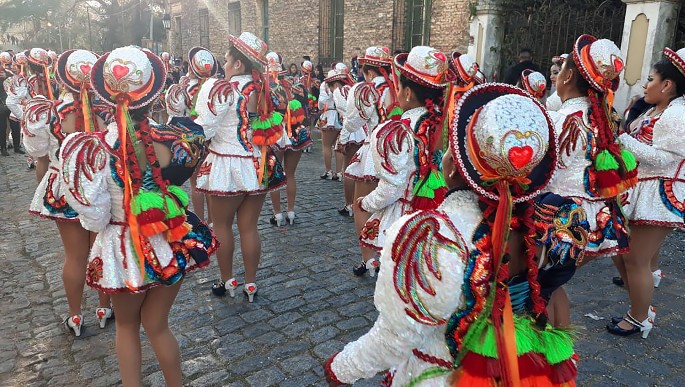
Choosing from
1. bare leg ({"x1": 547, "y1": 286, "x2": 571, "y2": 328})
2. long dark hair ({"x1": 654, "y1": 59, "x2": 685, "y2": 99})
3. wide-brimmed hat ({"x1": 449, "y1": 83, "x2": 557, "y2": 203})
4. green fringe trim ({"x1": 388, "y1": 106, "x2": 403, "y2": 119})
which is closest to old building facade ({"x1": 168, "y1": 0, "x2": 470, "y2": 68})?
green fringe trim ({"x1": 388, "y1": 106, "x2": 403, "y2": 119})

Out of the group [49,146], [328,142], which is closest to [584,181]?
[49,146]

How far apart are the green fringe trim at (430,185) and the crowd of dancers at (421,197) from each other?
2 cm

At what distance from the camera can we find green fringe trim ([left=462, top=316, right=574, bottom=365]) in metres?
1.62

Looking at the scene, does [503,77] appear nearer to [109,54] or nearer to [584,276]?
[584,276]

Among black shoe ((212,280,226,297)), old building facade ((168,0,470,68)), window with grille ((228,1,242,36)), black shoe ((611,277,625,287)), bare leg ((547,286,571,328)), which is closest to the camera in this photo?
bare leg ((547,286,571,328))

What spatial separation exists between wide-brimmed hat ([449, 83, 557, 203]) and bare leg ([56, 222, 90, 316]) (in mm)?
3223

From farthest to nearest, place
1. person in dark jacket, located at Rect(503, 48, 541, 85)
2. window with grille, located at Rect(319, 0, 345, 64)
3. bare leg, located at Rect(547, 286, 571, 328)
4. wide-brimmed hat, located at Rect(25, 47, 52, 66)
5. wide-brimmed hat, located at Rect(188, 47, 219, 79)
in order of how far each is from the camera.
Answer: window with grille, located at Rect(319, 0, 345, 64) → person in dark jacket, located at Rect(503, 48, 541, 85) → wide-brimmed hat, located at Rect(25, 47, 52, 66) → wide-brimmed hat, located at Rect(188, 47, 219, 79) → bare leg, located at Rect(547, 286, 571, 328)

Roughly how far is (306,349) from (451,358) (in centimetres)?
231

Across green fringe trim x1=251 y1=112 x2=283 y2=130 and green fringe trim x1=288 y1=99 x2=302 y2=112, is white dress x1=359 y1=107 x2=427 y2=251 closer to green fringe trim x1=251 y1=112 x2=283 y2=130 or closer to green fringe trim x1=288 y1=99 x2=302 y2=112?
green fringe trim x1=251 y1=112 x2=283 y2=130

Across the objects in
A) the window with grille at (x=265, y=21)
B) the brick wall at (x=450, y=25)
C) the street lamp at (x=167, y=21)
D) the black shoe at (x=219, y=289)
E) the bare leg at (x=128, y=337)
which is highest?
the street lamp at (x=167, y=21)

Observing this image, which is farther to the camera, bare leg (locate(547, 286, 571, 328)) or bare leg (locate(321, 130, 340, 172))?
bare leg (locate(321, 130, 340, 172))

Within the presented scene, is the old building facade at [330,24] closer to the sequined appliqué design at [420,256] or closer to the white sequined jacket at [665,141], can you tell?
the white sequined jacket at [665,141]

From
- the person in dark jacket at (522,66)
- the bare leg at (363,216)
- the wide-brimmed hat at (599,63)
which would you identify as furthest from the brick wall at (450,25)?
the wide-brimmed hat at (599,63)

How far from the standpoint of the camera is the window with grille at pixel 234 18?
2433 cm
